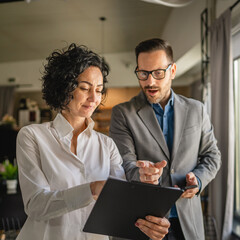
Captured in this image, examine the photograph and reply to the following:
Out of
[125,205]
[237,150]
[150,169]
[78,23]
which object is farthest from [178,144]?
[78,23]

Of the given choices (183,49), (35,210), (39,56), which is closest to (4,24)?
(39,56)

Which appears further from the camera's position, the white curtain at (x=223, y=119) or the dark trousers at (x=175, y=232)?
the white curtain at (x=223, y=119)

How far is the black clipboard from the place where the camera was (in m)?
0.93

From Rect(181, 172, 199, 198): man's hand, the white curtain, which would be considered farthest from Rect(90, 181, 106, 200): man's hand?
the white curtain

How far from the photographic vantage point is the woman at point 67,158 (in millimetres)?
1030

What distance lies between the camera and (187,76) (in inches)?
250

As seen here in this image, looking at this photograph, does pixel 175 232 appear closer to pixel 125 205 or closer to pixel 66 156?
pixel 125 205

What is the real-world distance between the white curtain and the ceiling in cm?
190

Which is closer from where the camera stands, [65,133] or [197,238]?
[65,133]

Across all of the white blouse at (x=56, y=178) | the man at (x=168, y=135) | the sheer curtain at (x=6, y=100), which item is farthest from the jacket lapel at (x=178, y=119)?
the sheer curtain at (x=6, y=100)

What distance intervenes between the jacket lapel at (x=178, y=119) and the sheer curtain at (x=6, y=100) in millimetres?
7419

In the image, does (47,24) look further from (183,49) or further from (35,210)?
Answer: (35,210)

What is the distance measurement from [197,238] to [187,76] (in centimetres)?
514

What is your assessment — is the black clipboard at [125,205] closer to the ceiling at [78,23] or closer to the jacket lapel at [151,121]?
the jacket lapel at [151,121]
